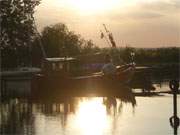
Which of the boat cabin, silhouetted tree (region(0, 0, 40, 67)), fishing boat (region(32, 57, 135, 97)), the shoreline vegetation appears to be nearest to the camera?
fishing boat (region(32, 57, 135, 97))

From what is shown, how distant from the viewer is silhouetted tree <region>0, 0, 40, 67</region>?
130 feet

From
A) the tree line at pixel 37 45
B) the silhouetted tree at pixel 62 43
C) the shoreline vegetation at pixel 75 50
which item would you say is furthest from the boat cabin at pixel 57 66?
the silhouetted tree at pixel 62 43

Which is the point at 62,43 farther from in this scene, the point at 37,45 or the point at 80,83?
the point at 80,83

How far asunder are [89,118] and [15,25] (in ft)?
62.2

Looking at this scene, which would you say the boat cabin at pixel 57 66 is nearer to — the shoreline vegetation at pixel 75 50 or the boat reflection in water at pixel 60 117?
the boat reflection in water at pixel 60 117

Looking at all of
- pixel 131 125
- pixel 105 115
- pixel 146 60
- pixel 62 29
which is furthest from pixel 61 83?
pixel 62 29

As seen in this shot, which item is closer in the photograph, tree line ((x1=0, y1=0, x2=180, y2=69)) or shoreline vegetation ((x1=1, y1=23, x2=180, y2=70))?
tree line ((x1=0, y1=0, x2=180, y2=69))

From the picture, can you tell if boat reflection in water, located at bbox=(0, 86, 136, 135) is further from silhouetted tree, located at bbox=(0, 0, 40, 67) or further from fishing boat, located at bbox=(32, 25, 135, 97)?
silhouetted tree, located at bbox=(0, 0, 40, 67)

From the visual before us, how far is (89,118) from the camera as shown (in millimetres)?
22109

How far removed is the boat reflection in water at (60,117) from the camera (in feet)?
60.8

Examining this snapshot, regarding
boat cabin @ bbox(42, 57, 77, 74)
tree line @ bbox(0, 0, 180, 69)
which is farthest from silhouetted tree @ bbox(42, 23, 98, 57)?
boat cabin @ bbox(42, 57, 77, 74)

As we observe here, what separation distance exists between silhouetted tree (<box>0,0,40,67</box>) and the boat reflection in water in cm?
995

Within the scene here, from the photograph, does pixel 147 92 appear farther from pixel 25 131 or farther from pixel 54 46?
pixel 54 46

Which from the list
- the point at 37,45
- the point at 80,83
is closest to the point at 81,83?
the point at 80,83
